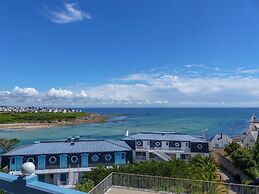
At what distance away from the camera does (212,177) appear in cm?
2245

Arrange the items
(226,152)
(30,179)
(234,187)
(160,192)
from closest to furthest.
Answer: (30,179)
(234,187)
(160,192)
(226,152)

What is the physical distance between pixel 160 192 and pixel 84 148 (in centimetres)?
1488

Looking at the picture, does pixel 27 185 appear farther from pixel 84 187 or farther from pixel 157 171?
pixel 157 171

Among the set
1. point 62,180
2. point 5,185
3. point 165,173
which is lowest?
point 62,180

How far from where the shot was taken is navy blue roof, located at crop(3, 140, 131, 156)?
27.2m

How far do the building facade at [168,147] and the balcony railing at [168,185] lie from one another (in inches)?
718

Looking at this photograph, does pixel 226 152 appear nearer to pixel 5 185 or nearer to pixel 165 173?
pixel 165 173

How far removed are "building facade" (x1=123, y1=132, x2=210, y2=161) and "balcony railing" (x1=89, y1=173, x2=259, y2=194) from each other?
18.2 metres

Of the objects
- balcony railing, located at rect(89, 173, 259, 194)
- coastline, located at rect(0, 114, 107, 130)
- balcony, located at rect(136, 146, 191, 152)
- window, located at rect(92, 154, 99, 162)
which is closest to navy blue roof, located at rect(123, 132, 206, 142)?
balcony, located at rect(136, 146, 191, 152)

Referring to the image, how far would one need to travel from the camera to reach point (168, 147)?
34.2m

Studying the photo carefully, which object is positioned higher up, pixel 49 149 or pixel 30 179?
pixel 30 179

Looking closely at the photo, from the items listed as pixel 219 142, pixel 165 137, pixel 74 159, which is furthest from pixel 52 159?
pixel 219 142

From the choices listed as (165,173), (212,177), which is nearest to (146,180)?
(165,173)

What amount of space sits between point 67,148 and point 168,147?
38.1ft
